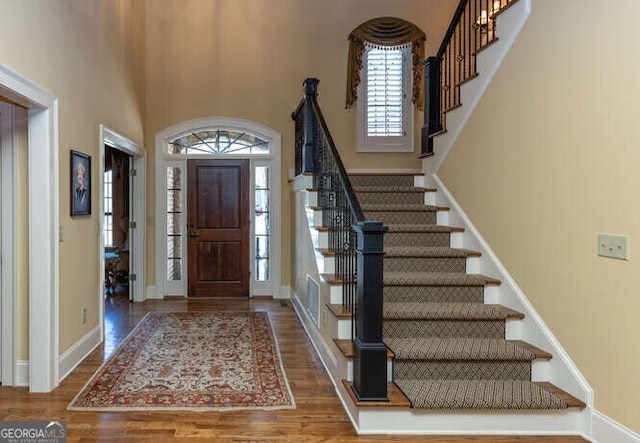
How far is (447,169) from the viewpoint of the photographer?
506 centimetres

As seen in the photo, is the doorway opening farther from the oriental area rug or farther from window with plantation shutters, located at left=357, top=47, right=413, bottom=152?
window with plantation shutters, located at left=357, top=47, right=413, bottom=152

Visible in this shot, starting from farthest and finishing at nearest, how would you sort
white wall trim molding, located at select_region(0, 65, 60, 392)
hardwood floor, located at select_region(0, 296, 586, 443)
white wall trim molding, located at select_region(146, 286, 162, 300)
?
white wall trim molding, located at select_region(146, 286, 162, 300)
white wall trim molding, located at select_region(0, 65, 60, 392)
hardwood floor, located at select_region(0, 296, 586, 443)

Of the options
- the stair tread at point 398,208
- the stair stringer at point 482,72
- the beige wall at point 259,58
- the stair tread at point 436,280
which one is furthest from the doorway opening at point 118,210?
the stair tread at point 436,280

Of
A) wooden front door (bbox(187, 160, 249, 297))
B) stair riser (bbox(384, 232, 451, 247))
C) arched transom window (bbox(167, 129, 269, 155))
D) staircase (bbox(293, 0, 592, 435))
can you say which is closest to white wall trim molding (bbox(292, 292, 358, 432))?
staircase (bbox(293, 0, 592, 435))

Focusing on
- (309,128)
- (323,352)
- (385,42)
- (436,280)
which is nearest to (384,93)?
(385,42)

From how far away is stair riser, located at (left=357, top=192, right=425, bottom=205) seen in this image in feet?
17.6

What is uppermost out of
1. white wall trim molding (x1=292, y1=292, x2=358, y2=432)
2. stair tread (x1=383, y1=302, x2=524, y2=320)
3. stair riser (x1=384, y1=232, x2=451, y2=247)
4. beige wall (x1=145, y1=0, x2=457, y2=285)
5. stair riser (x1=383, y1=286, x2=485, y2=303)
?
beige wall (x1=145, y1=0, x2=457, y2=285)

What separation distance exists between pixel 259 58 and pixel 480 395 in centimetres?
544

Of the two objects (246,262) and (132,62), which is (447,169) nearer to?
(246,262)

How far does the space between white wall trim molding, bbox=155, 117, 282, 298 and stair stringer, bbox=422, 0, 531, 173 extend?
2.48m

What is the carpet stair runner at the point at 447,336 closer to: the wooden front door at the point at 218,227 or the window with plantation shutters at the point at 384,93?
the window with plantation shutters at the point at 384,93

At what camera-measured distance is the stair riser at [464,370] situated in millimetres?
3314

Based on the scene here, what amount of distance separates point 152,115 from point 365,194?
339cm

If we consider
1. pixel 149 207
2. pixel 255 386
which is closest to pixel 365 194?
pixel 255 386
